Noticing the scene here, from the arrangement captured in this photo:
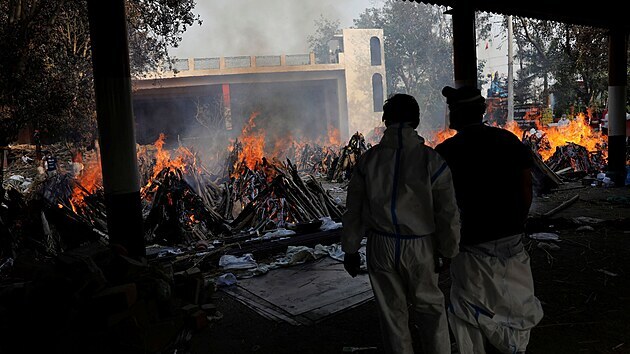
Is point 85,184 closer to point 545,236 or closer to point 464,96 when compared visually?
point 545,236

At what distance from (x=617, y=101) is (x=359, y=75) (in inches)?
759

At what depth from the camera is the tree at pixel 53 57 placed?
30.2 ft

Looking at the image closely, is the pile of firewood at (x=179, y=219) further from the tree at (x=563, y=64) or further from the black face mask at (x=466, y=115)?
the tree at (x=563, y=64)

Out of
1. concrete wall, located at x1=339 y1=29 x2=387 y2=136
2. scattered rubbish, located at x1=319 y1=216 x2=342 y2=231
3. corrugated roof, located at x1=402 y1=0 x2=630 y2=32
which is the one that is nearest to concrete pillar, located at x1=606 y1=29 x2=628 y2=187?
corrugated roof, located at x1=402 y1=0 x2=630 y2=32

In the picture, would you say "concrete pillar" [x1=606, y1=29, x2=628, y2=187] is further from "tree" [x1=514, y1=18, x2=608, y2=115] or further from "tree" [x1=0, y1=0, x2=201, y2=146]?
"tree" [x1=0, y1=0, x2=201, y2=146]

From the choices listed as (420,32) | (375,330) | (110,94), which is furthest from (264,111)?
(375,330)

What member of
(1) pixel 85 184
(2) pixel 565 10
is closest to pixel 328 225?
(1) pixel 85 184

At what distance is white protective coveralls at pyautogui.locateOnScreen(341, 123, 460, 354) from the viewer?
9.75 feet

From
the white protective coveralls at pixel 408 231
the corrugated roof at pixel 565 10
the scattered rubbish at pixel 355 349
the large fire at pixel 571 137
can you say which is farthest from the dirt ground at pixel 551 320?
the large fire at pixel 571 137

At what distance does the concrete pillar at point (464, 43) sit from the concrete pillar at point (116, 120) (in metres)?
7.06

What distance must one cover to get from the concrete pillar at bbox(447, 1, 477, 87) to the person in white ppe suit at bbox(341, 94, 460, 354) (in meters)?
7.66

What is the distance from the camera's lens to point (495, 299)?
293 centimetres

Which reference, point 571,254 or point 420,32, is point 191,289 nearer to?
point 571,254

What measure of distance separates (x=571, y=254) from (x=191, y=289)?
5233mm
